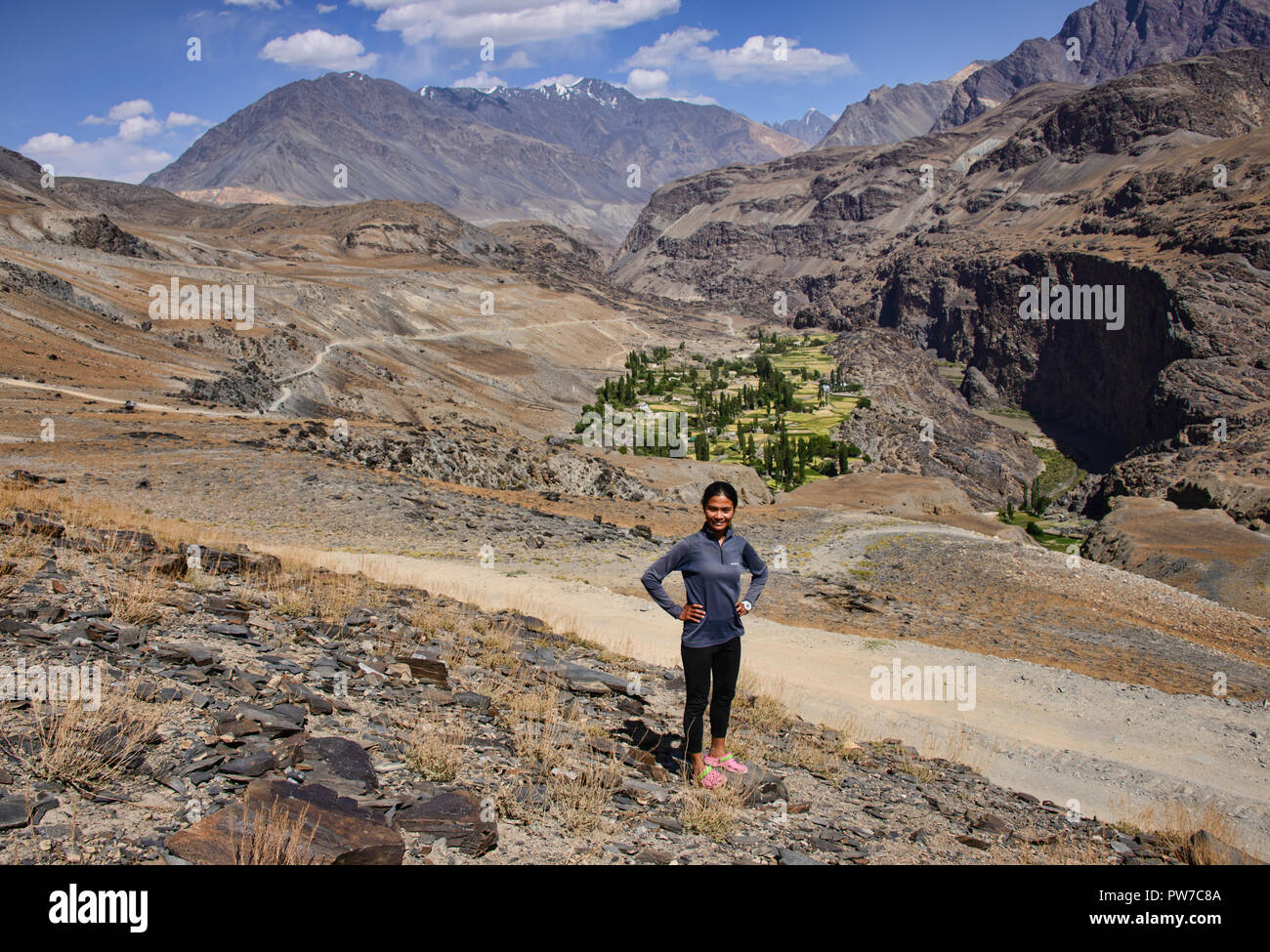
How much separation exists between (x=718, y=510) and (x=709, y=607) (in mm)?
780

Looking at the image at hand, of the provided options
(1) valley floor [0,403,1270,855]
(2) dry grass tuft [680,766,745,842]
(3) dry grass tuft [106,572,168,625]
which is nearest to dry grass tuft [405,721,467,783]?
(2) dry grass tuft [680,766,745,842]

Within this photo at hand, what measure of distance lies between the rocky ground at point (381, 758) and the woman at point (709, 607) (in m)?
0.57

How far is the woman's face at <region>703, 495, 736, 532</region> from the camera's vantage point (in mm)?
6328

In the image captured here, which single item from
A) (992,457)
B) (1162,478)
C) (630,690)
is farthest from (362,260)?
(630,690)

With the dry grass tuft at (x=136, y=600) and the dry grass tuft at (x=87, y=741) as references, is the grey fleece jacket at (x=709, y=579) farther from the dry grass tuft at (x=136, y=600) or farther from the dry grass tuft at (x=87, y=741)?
the dry grass tuft at (x=136, y=600)

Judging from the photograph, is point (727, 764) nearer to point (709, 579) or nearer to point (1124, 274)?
point (709, 579)

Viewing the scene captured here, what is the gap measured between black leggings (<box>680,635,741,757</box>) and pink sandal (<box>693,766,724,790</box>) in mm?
180

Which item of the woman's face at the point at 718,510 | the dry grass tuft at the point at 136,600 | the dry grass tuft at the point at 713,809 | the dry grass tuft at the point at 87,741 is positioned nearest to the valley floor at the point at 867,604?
the dry grass tuft at the point at 713,809

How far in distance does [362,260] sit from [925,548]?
340ft

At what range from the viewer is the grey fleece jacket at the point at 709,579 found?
6.36 m

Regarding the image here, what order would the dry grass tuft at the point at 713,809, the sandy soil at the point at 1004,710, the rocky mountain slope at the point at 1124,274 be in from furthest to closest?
the rocky mountain slope at the point at 1124,274, the sandy soil at the point at 1004,710, the dry grass tuft at the point at 713,809

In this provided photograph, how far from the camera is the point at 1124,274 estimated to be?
314ft

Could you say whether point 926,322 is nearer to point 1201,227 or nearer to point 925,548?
point 1201,227

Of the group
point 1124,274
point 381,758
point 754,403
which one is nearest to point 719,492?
point 381,758
